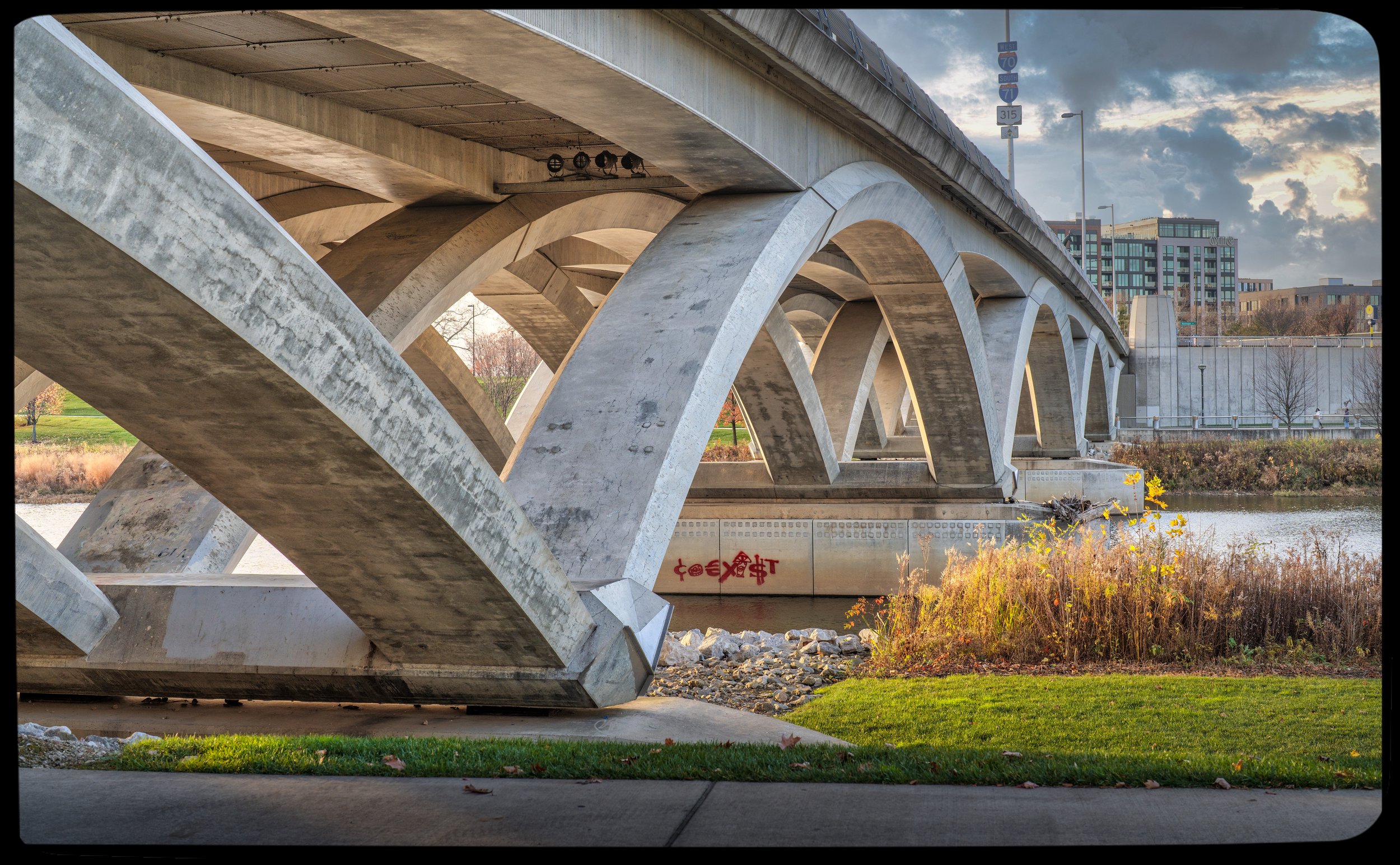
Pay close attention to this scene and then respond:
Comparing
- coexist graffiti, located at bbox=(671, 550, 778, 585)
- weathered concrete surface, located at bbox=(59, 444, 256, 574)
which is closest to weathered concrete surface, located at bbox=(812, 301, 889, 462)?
coexist graffiti, located at bbox=(671, 550, 778, 585)

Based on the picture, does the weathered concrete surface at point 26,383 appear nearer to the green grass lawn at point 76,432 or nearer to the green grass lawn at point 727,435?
the green grass lawn at point 76,432

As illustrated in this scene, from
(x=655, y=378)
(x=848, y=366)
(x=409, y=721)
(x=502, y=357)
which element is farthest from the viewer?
(x=502, y=357)

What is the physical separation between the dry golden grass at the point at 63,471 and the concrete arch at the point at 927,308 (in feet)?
101

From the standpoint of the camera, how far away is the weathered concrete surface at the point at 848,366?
31266 millimetres

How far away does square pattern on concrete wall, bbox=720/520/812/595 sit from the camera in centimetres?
2241

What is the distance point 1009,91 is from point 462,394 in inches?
1635

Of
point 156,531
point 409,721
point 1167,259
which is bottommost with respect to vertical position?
point 409,721

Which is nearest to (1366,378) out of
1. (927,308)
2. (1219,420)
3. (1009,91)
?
(1219,420)

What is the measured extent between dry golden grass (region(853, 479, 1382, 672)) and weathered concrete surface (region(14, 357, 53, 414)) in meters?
12.6

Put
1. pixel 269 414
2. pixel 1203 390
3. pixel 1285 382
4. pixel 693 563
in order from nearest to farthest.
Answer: pixel 269 414
pixel 693 563
pixel 1285 382
pixel 1203 390

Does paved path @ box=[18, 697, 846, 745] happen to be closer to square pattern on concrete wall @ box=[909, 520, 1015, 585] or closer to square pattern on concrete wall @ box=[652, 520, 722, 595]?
square pattern on concrete wall @ box=[909, 520, 1015, 585]

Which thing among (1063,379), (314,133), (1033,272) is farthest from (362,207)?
(1063,379)

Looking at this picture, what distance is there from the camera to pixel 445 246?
42.9 ft

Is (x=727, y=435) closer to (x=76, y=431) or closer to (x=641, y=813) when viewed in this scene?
(x=76, y=431)
